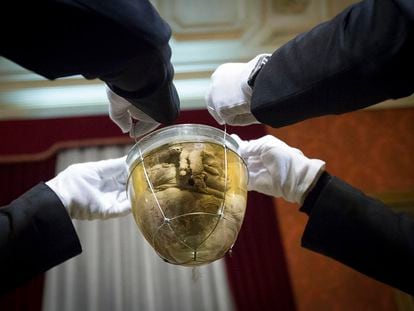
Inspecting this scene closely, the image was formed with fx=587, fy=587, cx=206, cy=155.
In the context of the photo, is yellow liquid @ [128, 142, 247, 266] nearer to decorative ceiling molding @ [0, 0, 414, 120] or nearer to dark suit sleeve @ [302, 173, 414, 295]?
dark suit sleeve @ [302, 173, 414, 295]

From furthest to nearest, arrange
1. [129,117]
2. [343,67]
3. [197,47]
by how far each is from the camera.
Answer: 1. [197,47]
2. [129,117]
3. [343,67]

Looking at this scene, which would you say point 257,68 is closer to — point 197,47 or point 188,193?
point 188,193

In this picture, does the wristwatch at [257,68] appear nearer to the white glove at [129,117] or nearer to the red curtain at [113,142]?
the white glove at [129,117]

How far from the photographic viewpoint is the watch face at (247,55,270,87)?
2.60 ft

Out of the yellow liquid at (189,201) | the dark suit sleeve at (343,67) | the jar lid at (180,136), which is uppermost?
Answer: the dark suit sleeve at (343,67)

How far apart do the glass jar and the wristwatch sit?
3.2 inches

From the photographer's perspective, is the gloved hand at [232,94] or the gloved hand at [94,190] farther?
the gloved hand at [94,190]

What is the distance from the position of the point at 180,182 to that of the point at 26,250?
292 mm

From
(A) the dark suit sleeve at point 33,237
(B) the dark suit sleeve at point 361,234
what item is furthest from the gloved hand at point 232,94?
(A) the dark suit sleeve at point 33,237

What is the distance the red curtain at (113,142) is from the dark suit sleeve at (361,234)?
0.78 metres

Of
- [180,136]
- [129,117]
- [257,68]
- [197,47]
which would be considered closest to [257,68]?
[257,68]

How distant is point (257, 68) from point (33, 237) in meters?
0.42

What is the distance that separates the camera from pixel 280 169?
0.94 metres

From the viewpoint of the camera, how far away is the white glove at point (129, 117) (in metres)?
0.89
